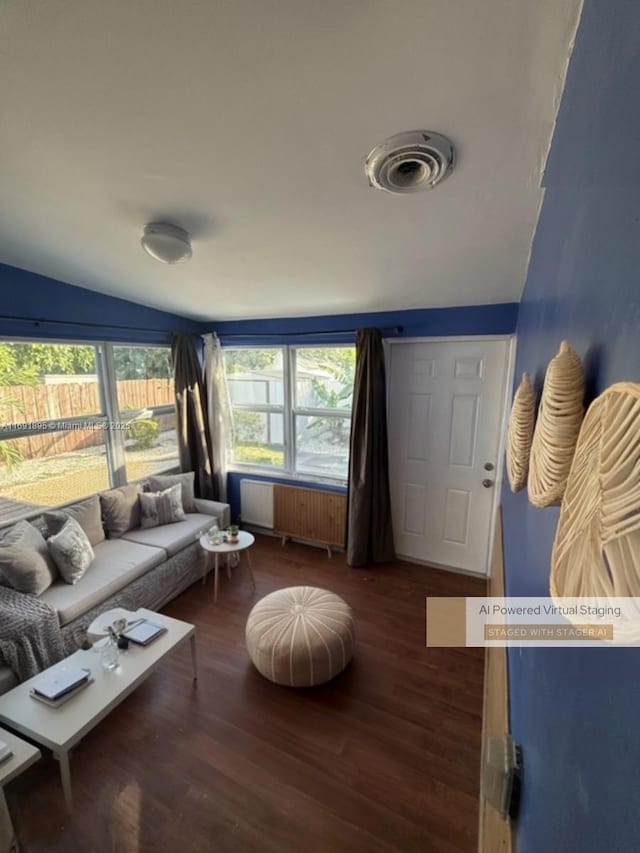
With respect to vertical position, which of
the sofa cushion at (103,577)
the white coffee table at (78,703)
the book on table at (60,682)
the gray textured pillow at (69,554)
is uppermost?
the gray textured pillow at (69,554)

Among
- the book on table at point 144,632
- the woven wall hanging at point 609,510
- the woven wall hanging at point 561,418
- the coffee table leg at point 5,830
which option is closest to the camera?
the woven wall hanging at point 609,510

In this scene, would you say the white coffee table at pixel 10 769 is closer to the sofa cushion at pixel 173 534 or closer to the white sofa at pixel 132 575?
the white sofa at pixel 132 575

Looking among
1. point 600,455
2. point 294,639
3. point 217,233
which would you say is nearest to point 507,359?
Answer: point 217,233

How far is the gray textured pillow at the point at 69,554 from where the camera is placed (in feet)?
7.23

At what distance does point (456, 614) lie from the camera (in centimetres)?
267

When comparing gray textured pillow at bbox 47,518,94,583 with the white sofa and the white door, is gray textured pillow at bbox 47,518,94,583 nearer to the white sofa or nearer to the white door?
the white sofa

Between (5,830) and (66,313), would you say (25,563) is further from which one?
(66,313)

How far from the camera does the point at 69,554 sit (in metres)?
2.21

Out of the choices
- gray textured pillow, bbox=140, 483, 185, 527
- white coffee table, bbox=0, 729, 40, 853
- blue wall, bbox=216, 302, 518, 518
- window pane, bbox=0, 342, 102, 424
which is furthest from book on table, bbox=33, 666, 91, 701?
blue wall, bbox=216, 302, 518, 518

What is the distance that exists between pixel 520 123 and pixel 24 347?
2985 mm

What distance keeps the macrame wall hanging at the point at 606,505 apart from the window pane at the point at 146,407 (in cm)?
335

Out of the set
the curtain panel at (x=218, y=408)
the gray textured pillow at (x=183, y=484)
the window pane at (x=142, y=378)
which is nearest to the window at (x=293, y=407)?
the curtain panel at (x=218, y=408)

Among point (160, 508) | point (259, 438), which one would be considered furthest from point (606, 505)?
point (259, 438)
